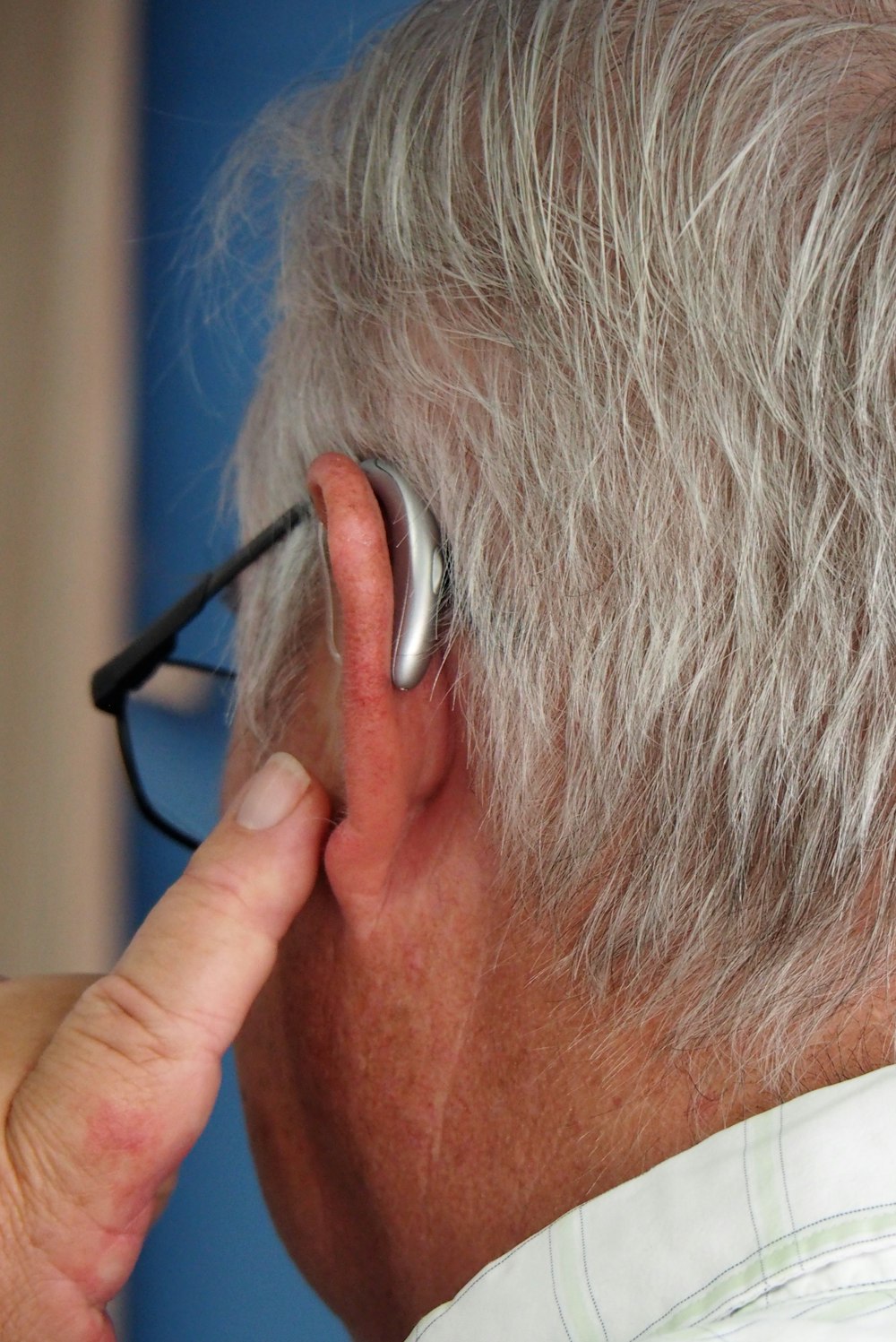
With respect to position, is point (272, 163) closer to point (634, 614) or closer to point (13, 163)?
point (634, 614)

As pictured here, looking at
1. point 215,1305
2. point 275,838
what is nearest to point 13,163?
point 275,838

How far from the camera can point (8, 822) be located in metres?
1.26

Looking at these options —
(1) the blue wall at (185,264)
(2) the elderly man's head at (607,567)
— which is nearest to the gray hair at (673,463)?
(2) the elderly man's head at (607,567)

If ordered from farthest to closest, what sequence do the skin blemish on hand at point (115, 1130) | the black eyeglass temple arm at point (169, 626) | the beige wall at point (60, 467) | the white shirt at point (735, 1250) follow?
the beige wall at point (60, 467), the black eyeglass temple arm at point (169, 626), the skin blemish on hand at point (115, 1130), the white shirt at point (735, 1250)

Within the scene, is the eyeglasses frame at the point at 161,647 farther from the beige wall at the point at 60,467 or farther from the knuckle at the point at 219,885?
the beige wall at the point at 60,467

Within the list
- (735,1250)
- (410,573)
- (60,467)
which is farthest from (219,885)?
(60,467)

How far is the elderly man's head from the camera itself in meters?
0.49

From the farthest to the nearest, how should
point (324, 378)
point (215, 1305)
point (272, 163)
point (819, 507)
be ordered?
point (215, 1305) < point (272, 163) < point (324, 378) < point (819, 507)

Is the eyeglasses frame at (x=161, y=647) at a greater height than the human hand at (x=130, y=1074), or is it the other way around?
the eyeglasses frame at (x=161, y=647)

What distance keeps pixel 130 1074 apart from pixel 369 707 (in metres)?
→ 0.22

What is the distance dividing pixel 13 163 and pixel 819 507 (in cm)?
119

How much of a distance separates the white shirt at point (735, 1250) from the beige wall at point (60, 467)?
89 cm

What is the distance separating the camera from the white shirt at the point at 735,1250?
0.42 m

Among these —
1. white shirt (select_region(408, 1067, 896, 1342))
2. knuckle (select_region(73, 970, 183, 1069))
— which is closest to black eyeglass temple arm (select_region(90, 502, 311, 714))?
knuckle (select_region(73, 970, 183, 1069))
